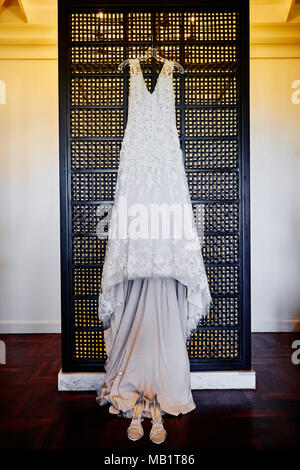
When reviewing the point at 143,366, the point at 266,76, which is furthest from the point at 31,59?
the point at 143,366

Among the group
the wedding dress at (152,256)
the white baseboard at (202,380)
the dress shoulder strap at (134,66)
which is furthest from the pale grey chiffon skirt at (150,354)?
the dress shoulder strap at (134,66)

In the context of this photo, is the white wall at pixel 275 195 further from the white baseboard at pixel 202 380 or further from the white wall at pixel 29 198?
the white wall at pixel 29 198

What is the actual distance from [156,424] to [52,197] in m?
2.50

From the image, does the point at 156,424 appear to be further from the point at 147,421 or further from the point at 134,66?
the point at 134,66

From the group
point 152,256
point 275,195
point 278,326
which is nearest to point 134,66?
point 152,256

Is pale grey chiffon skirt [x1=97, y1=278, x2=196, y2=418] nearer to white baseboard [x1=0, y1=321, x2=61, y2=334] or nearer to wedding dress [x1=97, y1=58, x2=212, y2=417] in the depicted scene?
wedding dress [x1=97, y1=58, x2=212, y2=417]

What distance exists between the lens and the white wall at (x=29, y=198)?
3.46 m

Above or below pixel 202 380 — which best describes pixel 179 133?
above

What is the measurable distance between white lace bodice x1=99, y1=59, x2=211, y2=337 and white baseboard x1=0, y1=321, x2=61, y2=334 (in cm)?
178

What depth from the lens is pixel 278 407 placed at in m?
2.10

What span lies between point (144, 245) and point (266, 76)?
8.67ft

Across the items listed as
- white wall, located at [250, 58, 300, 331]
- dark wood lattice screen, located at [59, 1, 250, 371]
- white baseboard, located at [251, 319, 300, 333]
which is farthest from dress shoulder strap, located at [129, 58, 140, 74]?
white baseboard, located at [251, 319, 300, 333]

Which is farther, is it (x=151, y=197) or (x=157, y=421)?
(x=151, y=197)

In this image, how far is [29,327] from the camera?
353cm
